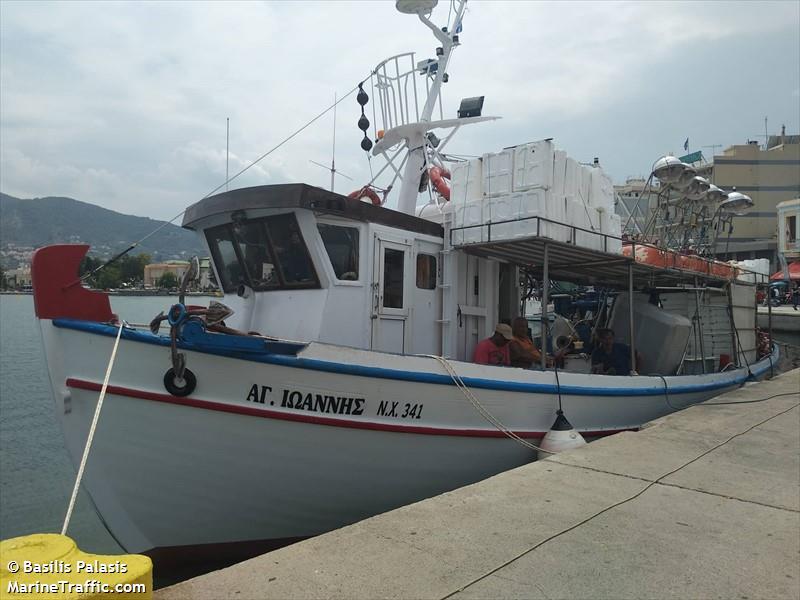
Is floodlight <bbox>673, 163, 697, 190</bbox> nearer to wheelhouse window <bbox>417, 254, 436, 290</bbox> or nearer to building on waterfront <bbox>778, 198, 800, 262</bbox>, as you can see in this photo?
wheelhouse window <bbox>417, 254, 436, 290</bbox>

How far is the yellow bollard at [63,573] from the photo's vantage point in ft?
6.38

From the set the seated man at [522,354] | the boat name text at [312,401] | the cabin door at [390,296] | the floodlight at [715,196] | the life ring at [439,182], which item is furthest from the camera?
the floodlight at [715,196]

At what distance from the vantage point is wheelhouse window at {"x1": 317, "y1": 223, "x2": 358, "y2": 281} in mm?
5395

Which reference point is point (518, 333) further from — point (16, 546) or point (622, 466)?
point (16, 546)

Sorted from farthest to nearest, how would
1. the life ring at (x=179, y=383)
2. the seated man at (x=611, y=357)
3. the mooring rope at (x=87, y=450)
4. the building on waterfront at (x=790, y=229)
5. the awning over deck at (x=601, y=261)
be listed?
1. the building on waterfront at (x=790, y=229)
2. the seated man at (x=611, y=357)
3. the awning over deck at (x=601, y=261)
4. the life ring at (x=179, y=383)
5. the mooring rope at (x=87, y=450)

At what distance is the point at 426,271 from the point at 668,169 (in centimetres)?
589

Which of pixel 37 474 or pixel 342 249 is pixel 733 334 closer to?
pixel 342 249

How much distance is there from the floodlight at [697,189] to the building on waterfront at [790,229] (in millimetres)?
33811

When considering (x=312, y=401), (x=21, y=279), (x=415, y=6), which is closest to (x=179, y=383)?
(x=312, y=401)

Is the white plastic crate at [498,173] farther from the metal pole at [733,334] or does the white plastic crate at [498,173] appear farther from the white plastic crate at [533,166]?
the metal pole at [733,334]

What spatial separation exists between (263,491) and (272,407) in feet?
2.42

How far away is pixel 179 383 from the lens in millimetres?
4121

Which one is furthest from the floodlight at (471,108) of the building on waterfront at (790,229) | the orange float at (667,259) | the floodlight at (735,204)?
the building on waterfront at (790,229)

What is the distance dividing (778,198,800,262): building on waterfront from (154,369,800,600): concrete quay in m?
40.0
